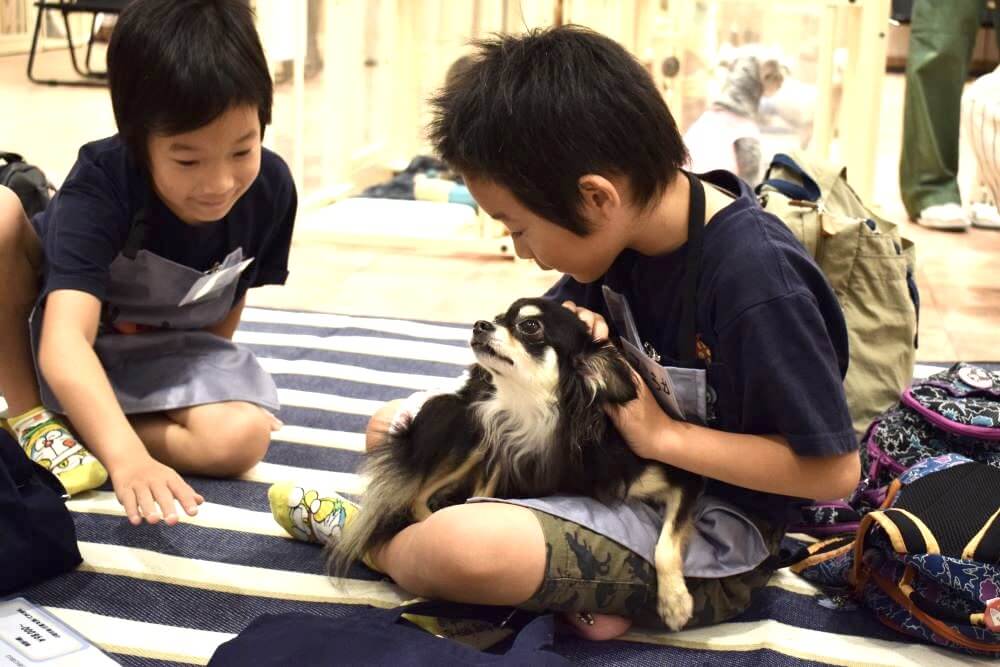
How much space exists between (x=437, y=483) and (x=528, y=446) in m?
0.14

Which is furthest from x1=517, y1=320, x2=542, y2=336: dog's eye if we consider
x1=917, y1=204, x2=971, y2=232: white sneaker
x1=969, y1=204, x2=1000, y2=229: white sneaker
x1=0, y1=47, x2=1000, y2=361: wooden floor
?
x1=969, y1=204, x2=1000, y2=229: white sneaker

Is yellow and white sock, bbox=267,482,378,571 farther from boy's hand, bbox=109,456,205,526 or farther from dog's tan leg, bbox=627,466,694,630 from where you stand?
dog's tan leg, bbox=627,466,694,630

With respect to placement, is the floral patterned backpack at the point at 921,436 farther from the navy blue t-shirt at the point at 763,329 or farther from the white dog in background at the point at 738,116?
the white dog in background at the point at 738,116

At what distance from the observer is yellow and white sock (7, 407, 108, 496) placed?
1.57 meters

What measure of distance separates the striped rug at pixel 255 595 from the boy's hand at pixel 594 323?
1.14 ft

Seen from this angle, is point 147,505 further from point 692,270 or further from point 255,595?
point 692,270

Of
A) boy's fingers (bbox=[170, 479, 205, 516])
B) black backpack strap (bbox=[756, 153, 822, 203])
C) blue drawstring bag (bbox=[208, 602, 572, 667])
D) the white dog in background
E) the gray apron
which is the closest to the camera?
blue drawstring bag (bbox=[208, 602, 572, 667])

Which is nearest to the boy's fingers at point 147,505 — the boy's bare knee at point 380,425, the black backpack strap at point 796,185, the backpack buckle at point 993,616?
the boy's bare knee at point 380,425

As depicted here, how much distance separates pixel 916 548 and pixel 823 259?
0.60 meters

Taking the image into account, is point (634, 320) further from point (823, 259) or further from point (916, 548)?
point (823, 259)

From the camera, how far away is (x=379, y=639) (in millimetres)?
1101

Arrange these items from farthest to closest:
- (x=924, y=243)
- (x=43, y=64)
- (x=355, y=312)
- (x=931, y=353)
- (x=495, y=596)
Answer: (x=43, y=64) < (x=924, y=243) < (x=355, y=312) < (x=931, y=353) < (x=495, y=596)

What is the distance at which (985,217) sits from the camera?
3.44 meters

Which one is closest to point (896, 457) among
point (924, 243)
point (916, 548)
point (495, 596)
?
point (916, 548)
